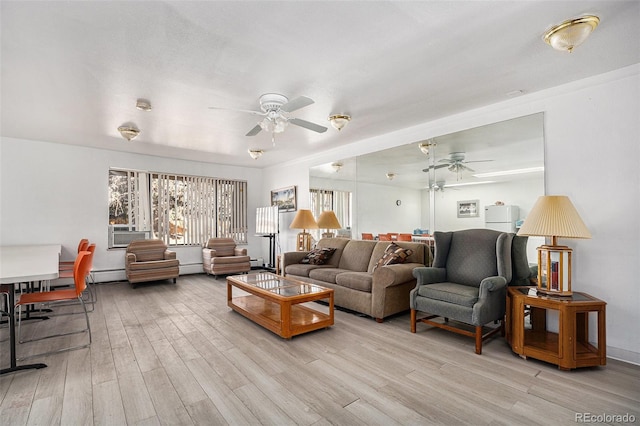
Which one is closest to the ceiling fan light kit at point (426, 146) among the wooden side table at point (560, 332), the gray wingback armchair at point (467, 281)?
the gray wingback armchair at point (467, 281)

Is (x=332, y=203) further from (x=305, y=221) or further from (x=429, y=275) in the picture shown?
(x=429, y=275)

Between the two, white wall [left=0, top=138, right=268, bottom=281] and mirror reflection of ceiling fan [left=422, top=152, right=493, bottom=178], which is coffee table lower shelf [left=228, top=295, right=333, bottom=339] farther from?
white wall [left=0, top=138, right=268, bottom=281]

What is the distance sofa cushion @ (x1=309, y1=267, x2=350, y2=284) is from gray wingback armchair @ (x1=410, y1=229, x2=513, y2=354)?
124 cm

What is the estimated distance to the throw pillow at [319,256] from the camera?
5.02 meters

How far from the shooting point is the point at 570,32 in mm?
2129

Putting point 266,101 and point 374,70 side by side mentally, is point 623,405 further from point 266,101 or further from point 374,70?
point 266,101

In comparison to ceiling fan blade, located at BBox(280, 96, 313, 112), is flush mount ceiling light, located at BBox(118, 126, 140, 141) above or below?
above

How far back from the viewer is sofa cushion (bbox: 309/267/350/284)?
14.2 feet

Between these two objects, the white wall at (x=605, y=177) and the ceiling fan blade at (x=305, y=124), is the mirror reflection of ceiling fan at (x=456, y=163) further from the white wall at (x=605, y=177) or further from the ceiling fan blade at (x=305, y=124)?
the ceiling fan blade at (x=305, y=124)

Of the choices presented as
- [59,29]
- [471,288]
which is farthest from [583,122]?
[59,29]

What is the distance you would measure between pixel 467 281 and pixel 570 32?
2.39 m

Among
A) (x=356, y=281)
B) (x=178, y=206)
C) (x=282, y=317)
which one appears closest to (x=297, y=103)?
(x=282, y=317)

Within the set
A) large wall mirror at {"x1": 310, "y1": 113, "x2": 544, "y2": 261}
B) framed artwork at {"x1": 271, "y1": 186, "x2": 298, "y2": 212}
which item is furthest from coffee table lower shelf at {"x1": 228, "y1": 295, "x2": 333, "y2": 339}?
framed artwork at {"x1": 271, "y1": 186, "x2": 298, "y2": 212}

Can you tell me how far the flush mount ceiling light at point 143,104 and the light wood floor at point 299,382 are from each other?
2.49 metres
